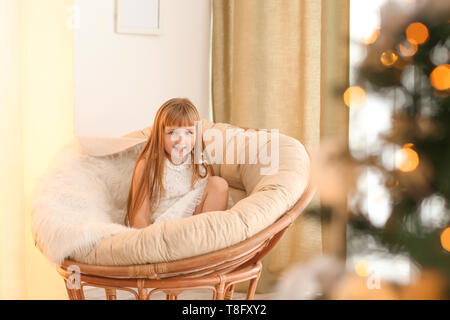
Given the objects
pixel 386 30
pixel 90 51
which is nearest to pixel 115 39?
pixel 90 51

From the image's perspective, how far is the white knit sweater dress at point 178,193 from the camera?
1.55 meters

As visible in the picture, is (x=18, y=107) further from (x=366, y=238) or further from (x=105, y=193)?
(x=366, y=238)

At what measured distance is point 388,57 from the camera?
634 mm

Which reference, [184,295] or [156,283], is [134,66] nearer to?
[184,295]

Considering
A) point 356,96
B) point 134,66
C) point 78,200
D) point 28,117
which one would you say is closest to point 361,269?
point 356,96

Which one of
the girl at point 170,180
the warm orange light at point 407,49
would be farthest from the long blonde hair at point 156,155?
the warm orange light at point 407,49

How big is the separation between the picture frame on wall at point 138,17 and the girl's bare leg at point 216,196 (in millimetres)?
1136

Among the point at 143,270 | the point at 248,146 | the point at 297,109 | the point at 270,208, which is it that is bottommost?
the point at 143,270

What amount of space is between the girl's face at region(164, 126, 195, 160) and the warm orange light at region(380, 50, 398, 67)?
978 mm

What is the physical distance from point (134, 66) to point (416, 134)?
1.93 m

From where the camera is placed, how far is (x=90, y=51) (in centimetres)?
220

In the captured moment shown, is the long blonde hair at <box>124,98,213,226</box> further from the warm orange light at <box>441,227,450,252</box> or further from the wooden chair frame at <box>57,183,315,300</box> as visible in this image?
the warm orange light at <box>441,227,450,252</box>

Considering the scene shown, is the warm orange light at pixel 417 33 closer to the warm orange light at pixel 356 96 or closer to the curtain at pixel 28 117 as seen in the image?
the warm orange light at pixel 356 96

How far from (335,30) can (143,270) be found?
1.36 meters
